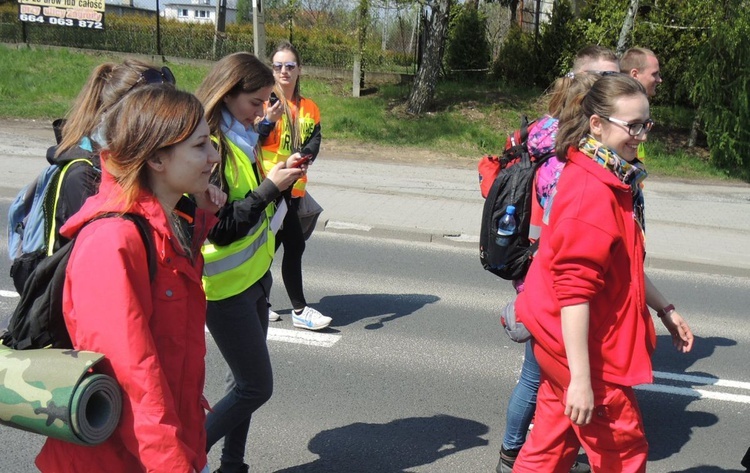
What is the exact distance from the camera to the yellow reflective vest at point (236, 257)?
3.23m

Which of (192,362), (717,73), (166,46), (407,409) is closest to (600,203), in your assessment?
(192,362)

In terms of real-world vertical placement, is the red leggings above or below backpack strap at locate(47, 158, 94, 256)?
below

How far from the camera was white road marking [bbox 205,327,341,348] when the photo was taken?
5.68 m

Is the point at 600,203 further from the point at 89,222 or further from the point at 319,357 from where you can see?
the point at 319,357

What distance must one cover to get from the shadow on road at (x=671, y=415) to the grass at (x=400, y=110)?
8857 millimetres

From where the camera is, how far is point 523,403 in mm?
3734

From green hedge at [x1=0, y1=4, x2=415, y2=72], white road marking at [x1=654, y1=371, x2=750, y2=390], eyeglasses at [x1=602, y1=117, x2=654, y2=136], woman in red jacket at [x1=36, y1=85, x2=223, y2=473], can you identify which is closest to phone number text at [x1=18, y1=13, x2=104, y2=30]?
green hedge at [x1=0, y1=4, x2=415, y2=72]

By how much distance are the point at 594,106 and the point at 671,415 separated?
2.66 meters

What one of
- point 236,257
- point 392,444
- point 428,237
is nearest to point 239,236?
point 236,257

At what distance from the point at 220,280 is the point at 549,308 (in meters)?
1.28

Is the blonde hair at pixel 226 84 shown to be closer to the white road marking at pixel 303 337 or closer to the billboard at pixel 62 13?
the white road marking at pixel 303 337

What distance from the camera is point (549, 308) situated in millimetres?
2809

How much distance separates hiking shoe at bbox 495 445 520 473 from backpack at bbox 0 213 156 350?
222cm

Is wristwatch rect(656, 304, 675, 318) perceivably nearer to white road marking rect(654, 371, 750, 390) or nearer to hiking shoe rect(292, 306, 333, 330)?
white road marking rect(654, 371, 750, 390)
